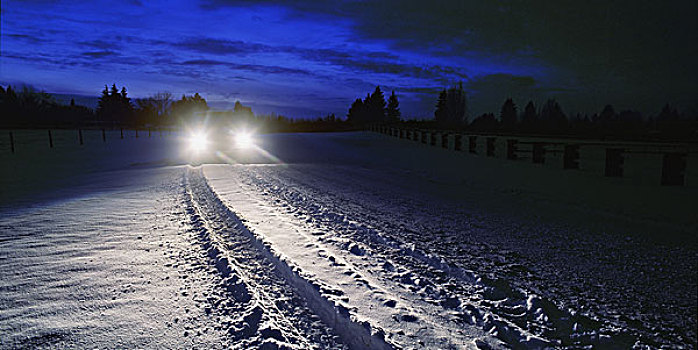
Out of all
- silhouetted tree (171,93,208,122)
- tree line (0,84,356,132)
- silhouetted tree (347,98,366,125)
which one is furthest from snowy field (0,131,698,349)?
silhouetted tree (171,93,208,122)

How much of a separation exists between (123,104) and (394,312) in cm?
9767

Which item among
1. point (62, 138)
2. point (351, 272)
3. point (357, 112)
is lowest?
point (351, 272)

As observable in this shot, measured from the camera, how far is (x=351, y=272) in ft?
10.9

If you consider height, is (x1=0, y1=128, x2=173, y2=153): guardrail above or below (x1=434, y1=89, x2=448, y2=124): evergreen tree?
below

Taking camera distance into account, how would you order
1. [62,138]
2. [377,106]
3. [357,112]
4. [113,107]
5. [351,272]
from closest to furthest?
[351,272], [62,138], [113,107], [377,106], [357,112]

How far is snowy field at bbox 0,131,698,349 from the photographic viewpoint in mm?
2422

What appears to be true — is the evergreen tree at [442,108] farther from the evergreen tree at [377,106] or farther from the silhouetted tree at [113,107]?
the silhouetted tree at [113,107]

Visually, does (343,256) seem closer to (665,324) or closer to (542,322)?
(542,322)

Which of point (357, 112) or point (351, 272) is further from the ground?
point (357, 112)

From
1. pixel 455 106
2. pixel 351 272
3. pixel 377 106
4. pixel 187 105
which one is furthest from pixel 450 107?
pixel 351 272

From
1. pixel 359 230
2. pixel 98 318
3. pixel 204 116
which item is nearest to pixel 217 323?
pixel 98 318

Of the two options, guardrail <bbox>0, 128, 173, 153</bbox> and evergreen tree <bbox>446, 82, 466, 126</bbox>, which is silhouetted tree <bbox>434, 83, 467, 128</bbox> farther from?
guardrail <bbox>0, 128, 173, 153</bbox>

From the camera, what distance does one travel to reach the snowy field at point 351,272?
2.42 metres

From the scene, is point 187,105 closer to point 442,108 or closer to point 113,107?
point 113,107
